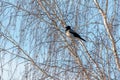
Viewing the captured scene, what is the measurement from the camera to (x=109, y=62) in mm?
4703

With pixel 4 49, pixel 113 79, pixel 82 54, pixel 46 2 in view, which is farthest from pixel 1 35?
pixel 113 79

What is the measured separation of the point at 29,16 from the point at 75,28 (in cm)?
49

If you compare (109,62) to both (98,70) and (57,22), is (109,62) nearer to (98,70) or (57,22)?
(98,70)

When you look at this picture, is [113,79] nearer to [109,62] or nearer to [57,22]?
[109,62]

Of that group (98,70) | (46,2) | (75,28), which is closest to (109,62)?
(98,70)

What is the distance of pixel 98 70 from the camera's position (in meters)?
4.69

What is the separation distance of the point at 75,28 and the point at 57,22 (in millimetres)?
201

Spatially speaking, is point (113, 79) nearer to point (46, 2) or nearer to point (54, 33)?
point (54, 33)

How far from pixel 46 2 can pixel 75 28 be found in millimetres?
424

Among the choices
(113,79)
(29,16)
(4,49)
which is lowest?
(113,79)

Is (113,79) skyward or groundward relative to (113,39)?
groundward

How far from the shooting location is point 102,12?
15.5ft

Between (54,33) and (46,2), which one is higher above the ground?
(46,2)

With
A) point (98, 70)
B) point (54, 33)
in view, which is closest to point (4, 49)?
point (54, 33)
